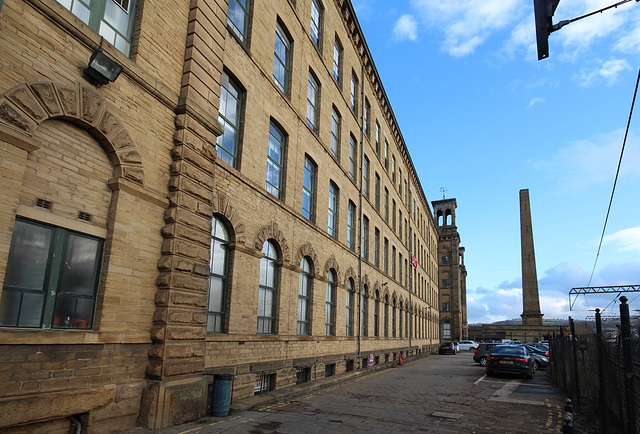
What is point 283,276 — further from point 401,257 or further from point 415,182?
point 415,182

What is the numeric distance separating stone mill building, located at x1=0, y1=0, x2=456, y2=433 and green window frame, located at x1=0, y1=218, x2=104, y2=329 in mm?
26

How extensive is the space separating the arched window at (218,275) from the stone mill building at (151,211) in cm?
5

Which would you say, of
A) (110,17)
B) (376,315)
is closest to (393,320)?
(376,315)

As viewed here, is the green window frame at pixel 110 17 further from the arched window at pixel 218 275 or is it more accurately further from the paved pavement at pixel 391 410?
the paved pavement at pixel 391 410

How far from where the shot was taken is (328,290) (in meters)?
19.2

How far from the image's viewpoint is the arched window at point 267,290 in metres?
13.3

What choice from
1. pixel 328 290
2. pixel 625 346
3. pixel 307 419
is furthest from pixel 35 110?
pixel 328 290

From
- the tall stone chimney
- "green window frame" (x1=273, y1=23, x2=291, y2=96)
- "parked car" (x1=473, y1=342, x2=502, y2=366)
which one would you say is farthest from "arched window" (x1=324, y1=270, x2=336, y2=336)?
the tall stone chimney

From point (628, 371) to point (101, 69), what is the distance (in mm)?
9693

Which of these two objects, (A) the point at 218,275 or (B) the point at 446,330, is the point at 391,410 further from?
(B) the point at 446,330

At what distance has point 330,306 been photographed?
63.2 feet

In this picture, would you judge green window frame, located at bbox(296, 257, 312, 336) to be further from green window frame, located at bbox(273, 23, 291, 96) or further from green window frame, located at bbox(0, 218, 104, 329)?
green window frame, located at bbox(0, 218, 104, 329)

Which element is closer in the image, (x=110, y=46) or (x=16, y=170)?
(x=16, y=170)

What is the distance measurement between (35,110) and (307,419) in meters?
7.77
